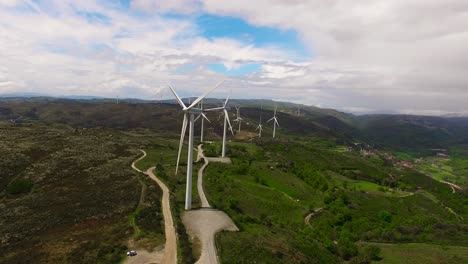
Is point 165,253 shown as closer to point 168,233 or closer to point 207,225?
point 168,233

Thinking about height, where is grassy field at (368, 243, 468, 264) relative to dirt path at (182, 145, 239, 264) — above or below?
below

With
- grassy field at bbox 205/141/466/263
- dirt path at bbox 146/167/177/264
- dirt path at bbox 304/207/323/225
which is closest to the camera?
dirt path at bbox 146/167/177/264

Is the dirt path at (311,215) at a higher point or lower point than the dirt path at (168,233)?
lower

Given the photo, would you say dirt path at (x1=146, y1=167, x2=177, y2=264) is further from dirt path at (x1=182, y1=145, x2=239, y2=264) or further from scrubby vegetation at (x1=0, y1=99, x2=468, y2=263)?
dirt path at (x1=182, y1=145, x2=239, y2=264)

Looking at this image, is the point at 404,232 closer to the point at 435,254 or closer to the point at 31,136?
the point at 435,254

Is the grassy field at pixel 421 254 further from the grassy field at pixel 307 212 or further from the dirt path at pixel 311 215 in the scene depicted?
the dirt path at pixel 311 215

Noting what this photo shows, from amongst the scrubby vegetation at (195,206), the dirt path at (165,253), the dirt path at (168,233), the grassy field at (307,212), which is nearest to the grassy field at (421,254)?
the scrubby vegetation at (195,206)

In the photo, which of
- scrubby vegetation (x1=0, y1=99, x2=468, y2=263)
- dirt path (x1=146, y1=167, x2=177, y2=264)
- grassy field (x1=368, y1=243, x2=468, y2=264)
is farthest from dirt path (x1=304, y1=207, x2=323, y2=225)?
dirt path (x1=146, y1=167, x2=177, y2=264)

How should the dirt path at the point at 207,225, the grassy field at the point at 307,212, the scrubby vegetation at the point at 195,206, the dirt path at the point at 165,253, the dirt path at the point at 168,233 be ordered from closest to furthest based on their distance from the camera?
the dirt path at the point at 165,253
the dirt path at the point at 168,233
the dirt path at the point at 207,225
the scrubby vegetation at the point at 195,206
the grassy field at the point at 307,212
